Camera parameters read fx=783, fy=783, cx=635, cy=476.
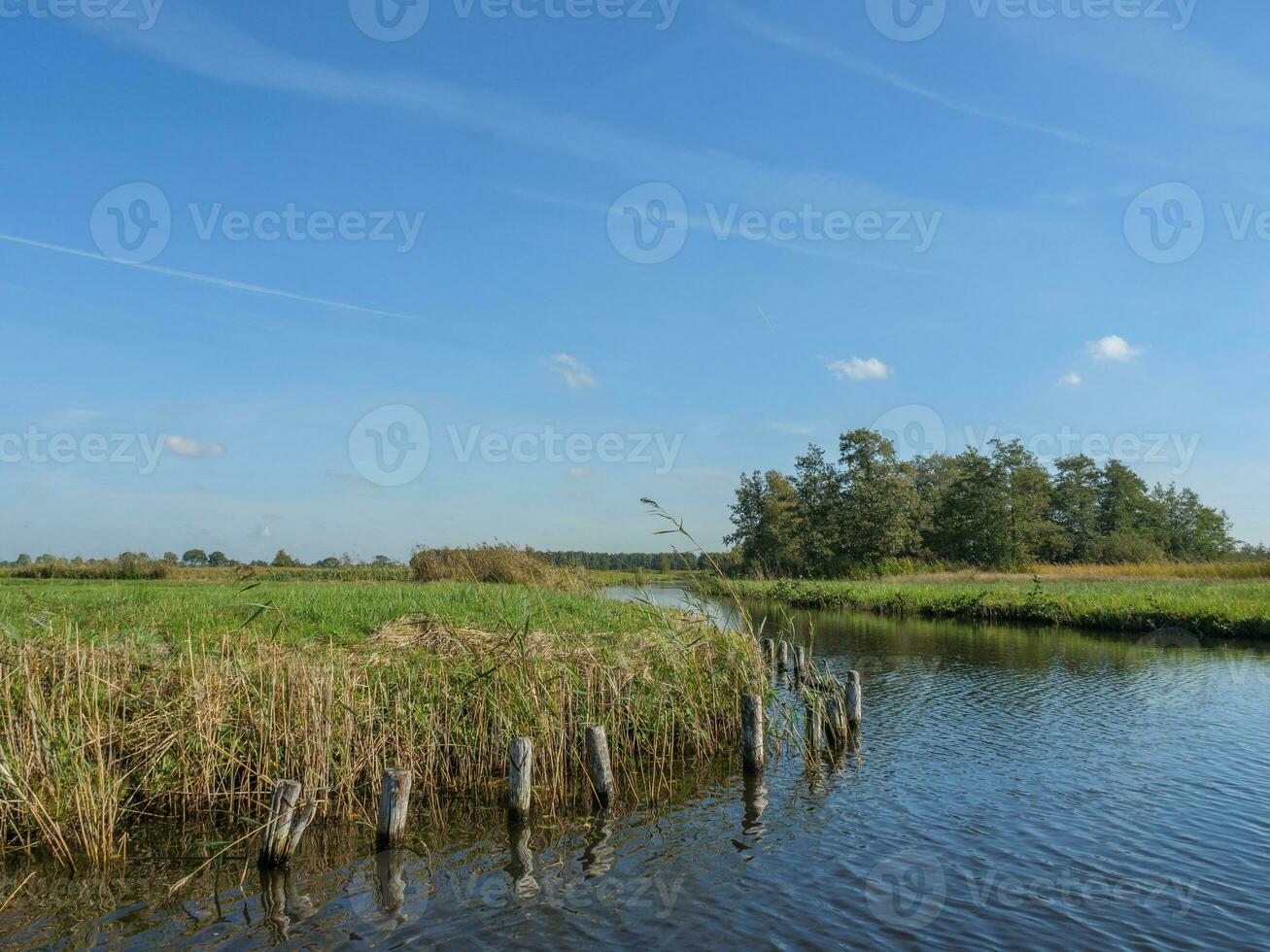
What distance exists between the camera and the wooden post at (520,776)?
9.19 m

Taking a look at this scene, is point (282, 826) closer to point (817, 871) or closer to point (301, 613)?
point (817, 871)

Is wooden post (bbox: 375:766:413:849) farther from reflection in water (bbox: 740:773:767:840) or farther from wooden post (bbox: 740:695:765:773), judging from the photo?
wooden post (bbox: 740:695:765:773)

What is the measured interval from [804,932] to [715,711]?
545 cm

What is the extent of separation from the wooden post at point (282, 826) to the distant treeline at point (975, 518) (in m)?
57.4

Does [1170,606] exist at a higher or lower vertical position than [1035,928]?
higher

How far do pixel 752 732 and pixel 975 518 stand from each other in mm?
63612

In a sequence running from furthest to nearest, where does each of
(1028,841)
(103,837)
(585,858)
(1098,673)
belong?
(1098,673) → (1028,841) → (585,858) → (103,837)

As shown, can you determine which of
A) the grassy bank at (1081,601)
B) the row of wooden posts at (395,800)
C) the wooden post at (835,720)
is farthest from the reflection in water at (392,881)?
the grassy bank at (1081,601)

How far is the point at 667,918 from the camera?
23.8 feet

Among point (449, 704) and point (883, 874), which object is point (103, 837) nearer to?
point (449, 704)

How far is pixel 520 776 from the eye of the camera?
30.5 feet

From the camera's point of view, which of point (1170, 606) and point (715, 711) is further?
point (1170, 606)

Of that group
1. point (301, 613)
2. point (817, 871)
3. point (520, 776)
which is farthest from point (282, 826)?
point (301, 613)

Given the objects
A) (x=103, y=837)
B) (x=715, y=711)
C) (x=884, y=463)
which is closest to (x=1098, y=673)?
(x=715, y=711)
